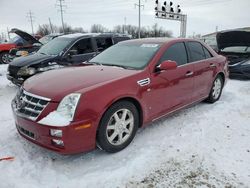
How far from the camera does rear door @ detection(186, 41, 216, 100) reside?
480cm

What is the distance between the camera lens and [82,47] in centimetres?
751

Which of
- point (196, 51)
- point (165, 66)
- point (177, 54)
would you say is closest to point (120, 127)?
point (165, 66)

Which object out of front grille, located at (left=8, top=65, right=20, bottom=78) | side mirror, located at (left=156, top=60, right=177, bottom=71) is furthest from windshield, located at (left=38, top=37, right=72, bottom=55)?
side mirror, located at (left=156, top=60, right=177, bottom=71)

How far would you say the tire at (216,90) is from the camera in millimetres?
5535

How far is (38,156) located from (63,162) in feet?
1.27

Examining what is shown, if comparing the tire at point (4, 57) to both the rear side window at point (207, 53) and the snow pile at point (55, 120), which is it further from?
the snow pile at point (55, 120)

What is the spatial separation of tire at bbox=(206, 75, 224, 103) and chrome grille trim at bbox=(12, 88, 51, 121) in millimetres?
3839

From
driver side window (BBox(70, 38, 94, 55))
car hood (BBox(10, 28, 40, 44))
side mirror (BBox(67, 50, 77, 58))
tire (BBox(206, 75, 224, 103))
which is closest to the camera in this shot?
tire (BBox(206, 75, 224, 103))

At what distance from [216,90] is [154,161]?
3157 millimetres

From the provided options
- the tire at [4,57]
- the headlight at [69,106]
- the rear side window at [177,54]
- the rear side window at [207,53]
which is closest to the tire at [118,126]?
the headlight at [69,106]

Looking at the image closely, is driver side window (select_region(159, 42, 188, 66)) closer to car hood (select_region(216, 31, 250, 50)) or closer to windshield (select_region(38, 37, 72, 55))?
windshield (select_region(38, 37, 72, 55))

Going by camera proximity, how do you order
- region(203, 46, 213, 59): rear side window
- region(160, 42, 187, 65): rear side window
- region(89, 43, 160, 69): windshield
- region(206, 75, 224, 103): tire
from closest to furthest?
region(89, 43, 160, 69): windshield → region(160, 42, 187, 65): rear side window → region(203, 46, 213, 59): rear side window → region(206, 75, 224, 103): tire

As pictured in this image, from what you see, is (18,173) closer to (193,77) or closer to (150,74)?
(150,74)

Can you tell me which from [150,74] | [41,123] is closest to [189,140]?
[150,74]
